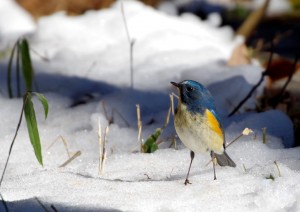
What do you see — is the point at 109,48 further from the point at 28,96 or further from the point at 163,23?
the point at 28,96

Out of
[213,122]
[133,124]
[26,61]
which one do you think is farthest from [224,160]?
[26,61]

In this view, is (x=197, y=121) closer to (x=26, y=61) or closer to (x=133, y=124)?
(x=133, y=124)

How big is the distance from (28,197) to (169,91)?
178 centimetres

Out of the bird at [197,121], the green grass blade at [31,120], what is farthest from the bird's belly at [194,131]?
the green grass blade at [31,120]

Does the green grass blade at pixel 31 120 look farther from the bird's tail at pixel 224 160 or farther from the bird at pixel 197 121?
the bird's tail at pixel 224 160

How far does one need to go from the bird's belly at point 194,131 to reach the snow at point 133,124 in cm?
14

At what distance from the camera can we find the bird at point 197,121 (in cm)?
236

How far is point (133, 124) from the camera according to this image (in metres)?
3.42

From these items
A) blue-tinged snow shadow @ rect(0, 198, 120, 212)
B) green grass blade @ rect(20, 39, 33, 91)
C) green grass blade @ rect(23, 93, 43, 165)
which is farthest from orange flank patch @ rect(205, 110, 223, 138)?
green grass blade @ rect(20, 39, 33, 91)

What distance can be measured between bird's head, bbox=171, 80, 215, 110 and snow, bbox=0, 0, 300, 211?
0.84 feet

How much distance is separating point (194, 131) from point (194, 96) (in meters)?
0.12

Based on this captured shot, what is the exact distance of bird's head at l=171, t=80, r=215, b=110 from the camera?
238 centimetres

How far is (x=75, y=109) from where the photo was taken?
11.6 ft

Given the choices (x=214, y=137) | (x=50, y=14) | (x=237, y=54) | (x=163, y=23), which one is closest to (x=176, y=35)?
(x=163, y=23)
